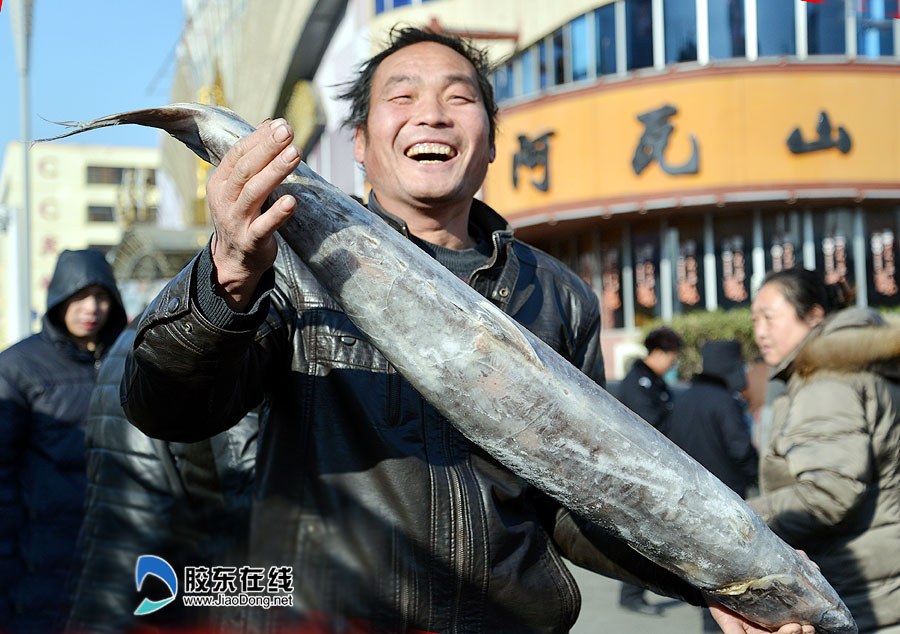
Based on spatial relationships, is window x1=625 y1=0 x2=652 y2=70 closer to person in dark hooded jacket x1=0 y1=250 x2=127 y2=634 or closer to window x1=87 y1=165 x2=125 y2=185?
person in dark hooded jacket x1=0 y1=250 x2=127 y2=634

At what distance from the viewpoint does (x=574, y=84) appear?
55.1 ft

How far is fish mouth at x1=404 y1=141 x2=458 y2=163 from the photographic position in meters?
1.83

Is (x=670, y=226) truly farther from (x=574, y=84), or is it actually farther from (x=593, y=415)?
(x=593, y=415)

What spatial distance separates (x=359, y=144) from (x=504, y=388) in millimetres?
1047

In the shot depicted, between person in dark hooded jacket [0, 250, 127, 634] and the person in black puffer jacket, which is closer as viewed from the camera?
the person in black puffer jacket

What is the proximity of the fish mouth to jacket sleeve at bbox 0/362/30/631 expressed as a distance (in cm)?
220

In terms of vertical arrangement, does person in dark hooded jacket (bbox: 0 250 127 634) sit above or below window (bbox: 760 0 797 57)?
below

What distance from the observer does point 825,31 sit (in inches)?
620

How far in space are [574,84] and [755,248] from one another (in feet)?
14.0

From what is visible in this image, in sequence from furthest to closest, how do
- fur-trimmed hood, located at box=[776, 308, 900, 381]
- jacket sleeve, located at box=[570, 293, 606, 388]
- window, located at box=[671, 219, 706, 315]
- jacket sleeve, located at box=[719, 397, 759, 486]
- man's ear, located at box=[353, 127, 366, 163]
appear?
window, located at box=[671, 219, 706, 315]
jacket sleeve, located at box=[719, 397, 759, 486]
fur-trimmed hood, located at box=[776, 308, 900, 381]
man's ear, located at box=[353, 127, 366, 163]
jacket sleeve, located at box=[570, 293, 606, 388]

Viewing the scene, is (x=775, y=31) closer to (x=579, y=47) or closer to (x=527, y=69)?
(x=579, y=47)

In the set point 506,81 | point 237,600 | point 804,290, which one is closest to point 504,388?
point 237,600

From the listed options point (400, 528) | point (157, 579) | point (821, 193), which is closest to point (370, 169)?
point (400, 528)

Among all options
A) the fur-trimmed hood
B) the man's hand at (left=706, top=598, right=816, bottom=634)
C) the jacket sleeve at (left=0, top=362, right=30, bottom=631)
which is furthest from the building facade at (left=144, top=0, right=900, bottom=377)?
the man's hand at (left=706, top=598, right=816, bottom=634)
